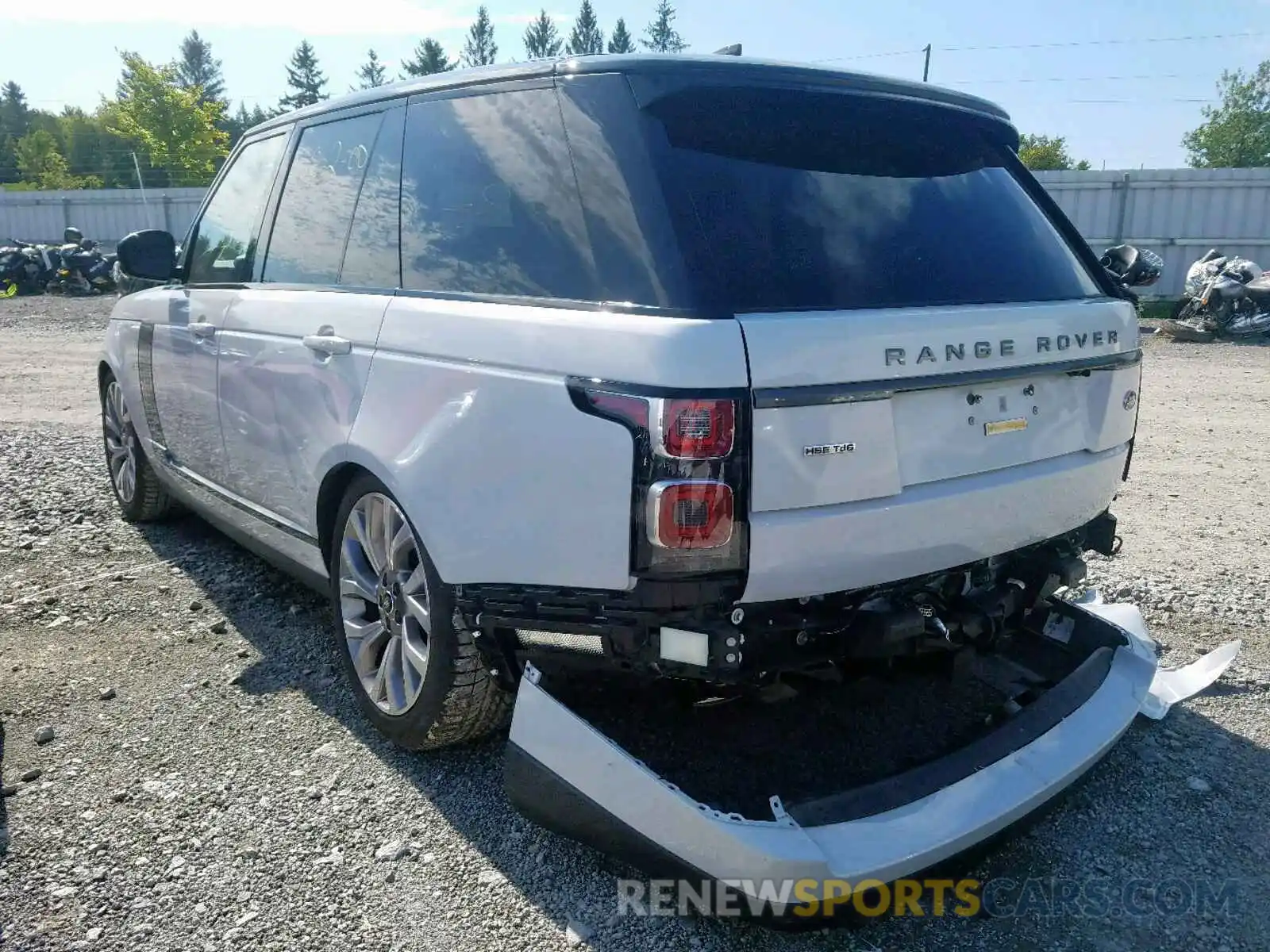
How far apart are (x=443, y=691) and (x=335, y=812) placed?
0.49 m

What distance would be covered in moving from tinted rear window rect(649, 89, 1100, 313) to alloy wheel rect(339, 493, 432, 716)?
1.17 m

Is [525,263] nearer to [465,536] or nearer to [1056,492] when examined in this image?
[465,536]

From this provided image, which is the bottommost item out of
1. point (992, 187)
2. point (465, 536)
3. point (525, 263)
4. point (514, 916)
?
point (514, 916)

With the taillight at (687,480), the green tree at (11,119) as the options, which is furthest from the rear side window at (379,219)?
the green tree at (11,119)

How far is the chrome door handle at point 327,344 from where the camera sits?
3.02m

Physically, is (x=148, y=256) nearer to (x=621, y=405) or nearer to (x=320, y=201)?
(x=320, y=201)

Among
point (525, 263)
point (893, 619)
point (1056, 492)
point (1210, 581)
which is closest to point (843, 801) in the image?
point (893, 619)

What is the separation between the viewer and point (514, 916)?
2453mm

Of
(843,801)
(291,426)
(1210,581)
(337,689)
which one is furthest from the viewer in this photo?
(1210,581)

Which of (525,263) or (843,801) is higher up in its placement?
(525,263)

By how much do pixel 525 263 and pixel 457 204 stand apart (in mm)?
416

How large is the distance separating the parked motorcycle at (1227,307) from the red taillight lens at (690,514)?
15375 mm
